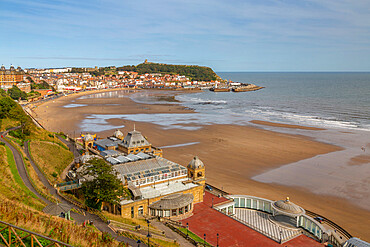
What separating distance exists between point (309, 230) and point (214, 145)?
3233 centimetres

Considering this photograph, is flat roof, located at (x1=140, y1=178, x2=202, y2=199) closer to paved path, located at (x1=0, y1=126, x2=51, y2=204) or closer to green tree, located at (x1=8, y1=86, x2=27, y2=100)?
paved path, located at (x1=0, y1=126, x2=51, y2=204)

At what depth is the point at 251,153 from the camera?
53719 mm

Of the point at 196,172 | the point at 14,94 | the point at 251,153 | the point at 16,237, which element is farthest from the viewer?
the point at 14,94

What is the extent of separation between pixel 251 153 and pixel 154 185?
26.4 metres

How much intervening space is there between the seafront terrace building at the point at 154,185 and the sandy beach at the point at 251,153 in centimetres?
684

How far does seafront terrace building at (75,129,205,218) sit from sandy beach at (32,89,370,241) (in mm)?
6835

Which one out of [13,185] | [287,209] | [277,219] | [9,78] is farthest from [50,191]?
[9,78]

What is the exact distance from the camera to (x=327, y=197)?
3572 centimetres

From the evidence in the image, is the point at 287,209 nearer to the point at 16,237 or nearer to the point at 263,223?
the point at 263,223

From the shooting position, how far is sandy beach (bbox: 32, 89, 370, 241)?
3398 centimetres

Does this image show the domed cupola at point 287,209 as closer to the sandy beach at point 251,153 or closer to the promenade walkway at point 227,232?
the promenade walkway at point 227,232

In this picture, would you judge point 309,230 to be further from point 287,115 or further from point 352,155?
point 287,115

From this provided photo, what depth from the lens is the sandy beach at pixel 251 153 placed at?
34.0 meters

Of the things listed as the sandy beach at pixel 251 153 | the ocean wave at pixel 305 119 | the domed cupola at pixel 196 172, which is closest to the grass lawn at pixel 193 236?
the domed cupola at pixel 196 172
